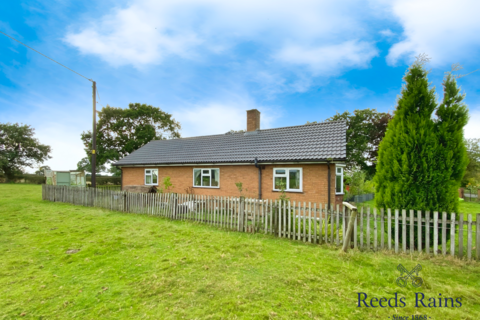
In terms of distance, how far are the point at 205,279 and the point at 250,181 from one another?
9380 mm

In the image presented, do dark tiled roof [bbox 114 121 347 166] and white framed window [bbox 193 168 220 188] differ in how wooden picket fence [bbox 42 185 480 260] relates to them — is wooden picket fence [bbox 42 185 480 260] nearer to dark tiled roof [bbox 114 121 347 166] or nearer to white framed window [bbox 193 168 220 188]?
dark tiled roof [bbox 114 121 347 166]

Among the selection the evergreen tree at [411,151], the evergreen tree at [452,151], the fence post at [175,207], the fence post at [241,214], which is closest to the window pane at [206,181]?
the fence post at [175,207]

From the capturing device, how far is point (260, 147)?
14.4 metres

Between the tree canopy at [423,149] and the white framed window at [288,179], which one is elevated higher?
the tree canopy at [423,149]

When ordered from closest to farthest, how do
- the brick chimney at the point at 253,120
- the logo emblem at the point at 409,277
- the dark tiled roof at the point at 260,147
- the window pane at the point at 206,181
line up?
the logo emblem at the point at 409,277 → the dark tiled roof at the point at 260,147 → the window pane at the point at 206,181 → the brick chimney at the point at 253,120

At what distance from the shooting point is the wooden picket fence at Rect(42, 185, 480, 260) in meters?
5.05

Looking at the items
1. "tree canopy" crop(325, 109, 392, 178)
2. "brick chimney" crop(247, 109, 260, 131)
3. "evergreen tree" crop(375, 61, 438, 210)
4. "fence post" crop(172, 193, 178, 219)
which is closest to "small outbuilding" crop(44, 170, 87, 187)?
"fence post" crop(172, 193, 178, 219)

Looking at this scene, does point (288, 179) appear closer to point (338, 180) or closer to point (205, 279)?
point (338, 180)

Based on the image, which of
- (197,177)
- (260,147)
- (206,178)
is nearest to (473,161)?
(260,147)

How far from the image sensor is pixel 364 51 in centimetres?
1136

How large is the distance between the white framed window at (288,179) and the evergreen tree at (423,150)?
5492mm

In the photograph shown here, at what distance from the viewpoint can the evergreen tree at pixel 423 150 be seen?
534 cm

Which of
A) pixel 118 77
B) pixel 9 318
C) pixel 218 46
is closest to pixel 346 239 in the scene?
pixel 9 318

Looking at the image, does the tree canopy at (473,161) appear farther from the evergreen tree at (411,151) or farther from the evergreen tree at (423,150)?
the evergreen tree at (411,151)
